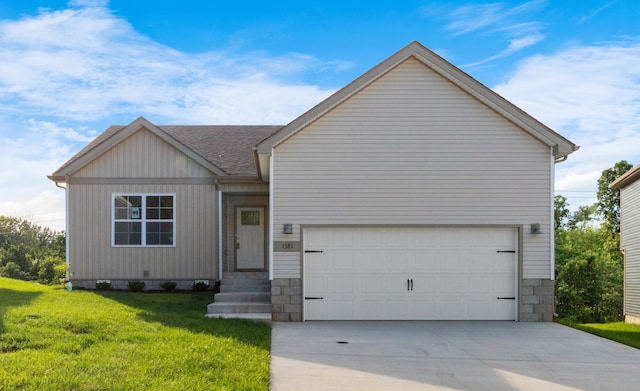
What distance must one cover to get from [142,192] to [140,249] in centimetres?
162

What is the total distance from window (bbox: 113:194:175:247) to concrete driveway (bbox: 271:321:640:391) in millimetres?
5850

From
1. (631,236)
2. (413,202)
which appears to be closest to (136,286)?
(413,202)

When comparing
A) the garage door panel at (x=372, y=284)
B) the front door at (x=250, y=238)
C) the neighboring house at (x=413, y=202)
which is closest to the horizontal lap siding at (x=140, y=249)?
the front door at (x=250, y=238)

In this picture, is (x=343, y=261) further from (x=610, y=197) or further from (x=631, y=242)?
(x=610, y=197)

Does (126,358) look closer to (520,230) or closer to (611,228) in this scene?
(520,230)

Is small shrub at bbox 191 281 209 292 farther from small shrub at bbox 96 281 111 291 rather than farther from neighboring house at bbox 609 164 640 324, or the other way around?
neighboring house at bbox 609 164 640 324

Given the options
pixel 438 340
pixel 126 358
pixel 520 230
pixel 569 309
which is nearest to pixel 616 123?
pixel 569 309

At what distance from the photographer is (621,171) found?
41.4 meters

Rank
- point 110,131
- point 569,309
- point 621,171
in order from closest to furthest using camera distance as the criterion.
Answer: point 110,131 → point 569,309 → point 621,171

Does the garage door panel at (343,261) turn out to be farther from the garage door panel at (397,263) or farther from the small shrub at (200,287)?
the small shrub at (200,287)

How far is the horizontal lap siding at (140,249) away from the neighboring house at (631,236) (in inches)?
630

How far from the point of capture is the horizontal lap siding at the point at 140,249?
15.3 meters

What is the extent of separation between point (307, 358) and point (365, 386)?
62.0 inches

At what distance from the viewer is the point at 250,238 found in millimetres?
15969
